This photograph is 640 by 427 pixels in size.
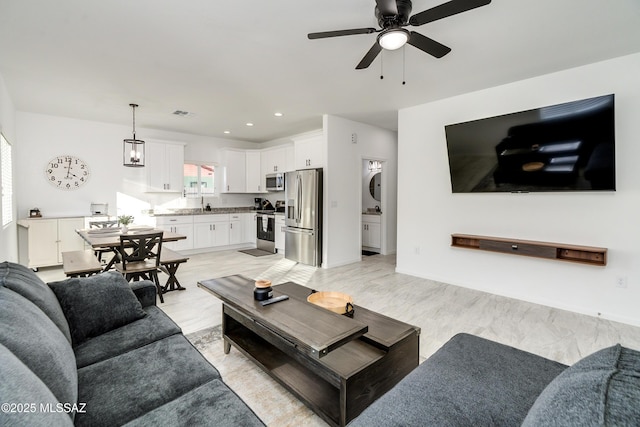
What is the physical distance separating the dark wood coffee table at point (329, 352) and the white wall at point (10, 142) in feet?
11.1

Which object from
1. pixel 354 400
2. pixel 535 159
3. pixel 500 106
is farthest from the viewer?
pixel 500 106

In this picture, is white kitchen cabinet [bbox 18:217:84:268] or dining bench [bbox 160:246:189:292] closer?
dining bench [bbox 160:246:189:292]

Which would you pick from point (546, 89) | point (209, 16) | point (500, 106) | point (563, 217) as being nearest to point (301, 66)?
point (209, 16)

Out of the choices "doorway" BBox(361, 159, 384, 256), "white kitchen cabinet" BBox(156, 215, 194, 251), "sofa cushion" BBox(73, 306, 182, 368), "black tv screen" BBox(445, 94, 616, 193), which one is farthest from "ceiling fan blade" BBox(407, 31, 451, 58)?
"white kitchen cabinet" BBox(156, 215, 194, 251)

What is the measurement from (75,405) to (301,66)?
3.28 meters

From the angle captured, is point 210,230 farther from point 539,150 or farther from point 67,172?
point 539,150

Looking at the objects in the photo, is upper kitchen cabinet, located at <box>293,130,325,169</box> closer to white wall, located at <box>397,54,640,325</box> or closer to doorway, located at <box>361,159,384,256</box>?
doorway, located at <box>361,159,384,256</box>

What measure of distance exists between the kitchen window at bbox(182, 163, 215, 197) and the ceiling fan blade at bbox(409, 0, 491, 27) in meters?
6.17

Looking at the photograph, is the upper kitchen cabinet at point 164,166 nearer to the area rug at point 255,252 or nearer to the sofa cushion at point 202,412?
the area rug at point 255,252

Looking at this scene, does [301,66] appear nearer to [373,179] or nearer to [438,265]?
[438,265]

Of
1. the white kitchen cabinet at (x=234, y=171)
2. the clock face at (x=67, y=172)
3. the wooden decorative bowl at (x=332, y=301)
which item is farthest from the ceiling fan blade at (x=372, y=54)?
the clock face at (x=67, y=172)

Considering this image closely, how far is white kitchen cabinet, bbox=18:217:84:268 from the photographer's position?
4.83 metres

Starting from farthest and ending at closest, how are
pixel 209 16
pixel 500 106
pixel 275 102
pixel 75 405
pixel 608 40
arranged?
pixel 275 102 → pixel 500 106 → pixel 608 40 → pixel 209 16 → pixel 75 405

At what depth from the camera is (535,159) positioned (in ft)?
11.5
